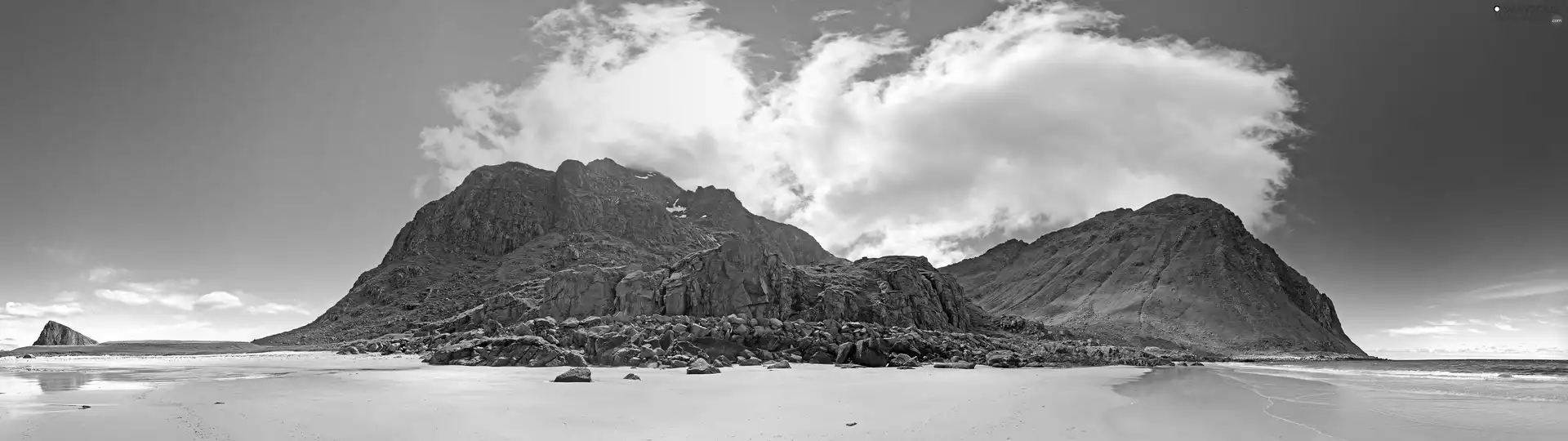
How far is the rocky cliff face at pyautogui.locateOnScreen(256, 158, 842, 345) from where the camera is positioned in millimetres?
101438

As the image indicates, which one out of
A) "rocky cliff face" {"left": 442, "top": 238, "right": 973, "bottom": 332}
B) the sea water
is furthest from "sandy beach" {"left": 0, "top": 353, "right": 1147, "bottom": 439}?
"rocky cliff face" {"left": 442, "top": 238, "right": 973, "bottom": 332}

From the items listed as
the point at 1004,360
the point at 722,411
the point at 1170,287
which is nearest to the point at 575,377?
the point at 722,411

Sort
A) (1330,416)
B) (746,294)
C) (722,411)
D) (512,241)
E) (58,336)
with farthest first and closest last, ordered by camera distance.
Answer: (512,241) < (58,336) < (746,294) < (1330,416) < (722,411)

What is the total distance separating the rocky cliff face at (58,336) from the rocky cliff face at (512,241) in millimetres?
22028

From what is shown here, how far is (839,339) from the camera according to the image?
4269 cm

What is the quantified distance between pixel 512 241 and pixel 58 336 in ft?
220

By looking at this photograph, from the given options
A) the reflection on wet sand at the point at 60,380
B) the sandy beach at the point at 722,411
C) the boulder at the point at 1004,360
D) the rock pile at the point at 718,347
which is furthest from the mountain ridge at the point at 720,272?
the sandy beach at the point at 722,411

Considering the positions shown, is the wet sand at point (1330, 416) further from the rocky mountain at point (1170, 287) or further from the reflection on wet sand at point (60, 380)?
the rocky mountain at point (1170, 287)

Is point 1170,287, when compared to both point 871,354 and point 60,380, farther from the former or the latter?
point 60,380

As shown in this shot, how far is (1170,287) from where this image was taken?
12681 cm

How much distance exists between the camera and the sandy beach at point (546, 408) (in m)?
11.8

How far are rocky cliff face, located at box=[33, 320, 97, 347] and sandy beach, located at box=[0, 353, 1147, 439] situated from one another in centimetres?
6003

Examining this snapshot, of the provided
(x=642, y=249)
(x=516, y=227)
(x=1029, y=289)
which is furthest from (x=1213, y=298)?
(x=516, y=227)

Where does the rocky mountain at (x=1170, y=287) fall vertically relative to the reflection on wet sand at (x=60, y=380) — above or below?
above
